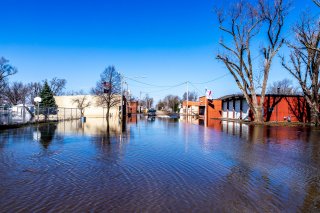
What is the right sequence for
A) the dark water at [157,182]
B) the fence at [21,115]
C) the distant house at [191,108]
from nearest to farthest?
1. the dark water at [157,182]
2. the fence at [21,115]
3. the distant house at [191,108]

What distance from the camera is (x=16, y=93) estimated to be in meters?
85.2

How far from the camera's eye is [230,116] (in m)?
52.4

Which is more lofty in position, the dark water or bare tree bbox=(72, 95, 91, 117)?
bare tree bbox=(72, 95, 91, 117)

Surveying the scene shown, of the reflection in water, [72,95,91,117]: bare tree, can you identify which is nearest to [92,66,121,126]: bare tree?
[72,95,91,117]: bare tree

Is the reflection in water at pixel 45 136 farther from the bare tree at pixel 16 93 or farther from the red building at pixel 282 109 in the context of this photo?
the bare tree at pixel 16 93

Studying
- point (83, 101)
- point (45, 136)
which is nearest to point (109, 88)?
point (83, 101)

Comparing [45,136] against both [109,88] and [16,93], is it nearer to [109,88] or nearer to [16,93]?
[109,88]

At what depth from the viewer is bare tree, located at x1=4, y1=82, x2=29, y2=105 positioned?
→ 269 feet

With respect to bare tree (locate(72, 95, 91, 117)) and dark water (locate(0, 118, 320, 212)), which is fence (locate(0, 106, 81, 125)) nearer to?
dark water (locate(0, 118, 320, 212))

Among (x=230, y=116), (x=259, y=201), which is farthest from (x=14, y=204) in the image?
(x=230, y=116)

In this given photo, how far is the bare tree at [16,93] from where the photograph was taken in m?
82.1

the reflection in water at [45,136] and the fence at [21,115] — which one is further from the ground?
the fence at [21,115]

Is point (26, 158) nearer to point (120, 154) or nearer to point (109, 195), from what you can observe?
point (120, 154)

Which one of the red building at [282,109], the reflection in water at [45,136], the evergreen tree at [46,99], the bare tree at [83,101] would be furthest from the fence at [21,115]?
the evergreen tree at [46,99]
